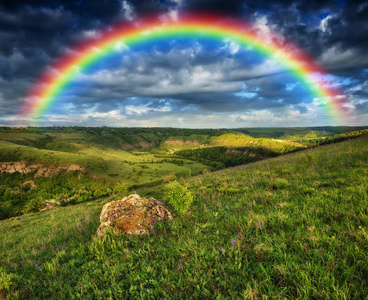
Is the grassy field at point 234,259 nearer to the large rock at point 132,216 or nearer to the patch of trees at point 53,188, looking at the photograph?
the large rock at point 132,216

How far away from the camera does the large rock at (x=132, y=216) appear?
614cm

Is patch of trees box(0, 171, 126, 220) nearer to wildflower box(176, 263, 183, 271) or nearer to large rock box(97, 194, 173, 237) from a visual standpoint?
large rock box(97, 194, 173, 237)

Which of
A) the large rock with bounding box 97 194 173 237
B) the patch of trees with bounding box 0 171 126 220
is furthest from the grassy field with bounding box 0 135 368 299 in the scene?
the patch of trees with bounding box 0 171 126 220

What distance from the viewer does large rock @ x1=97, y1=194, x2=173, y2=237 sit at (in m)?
6.14

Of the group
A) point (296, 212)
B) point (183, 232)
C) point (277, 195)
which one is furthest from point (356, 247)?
point (183, 232)

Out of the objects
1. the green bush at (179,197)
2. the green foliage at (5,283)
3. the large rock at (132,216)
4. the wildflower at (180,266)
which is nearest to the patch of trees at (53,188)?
the large rock at (132,216)

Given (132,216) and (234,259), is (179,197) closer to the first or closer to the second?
(132,216)

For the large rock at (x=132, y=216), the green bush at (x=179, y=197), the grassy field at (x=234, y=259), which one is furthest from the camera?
the green bush at (x=179, y=197)

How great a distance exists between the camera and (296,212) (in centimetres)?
479

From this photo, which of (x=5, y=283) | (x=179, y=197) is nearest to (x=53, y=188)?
(x=5, y=283)

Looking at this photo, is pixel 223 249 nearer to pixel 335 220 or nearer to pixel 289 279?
pixel 289 279

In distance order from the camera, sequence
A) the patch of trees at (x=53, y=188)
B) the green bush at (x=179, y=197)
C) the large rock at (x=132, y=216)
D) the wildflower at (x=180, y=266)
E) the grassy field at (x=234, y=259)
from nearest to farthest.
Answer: the grassy field at (x=234, y=259) → the wildflower at (x=180, y=266) → the large rock at (x=132, y=216) → the green bush at (x=179, y=197) → the patch of trees at (x=53, y=188)

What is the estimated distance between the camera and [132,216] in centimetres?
658

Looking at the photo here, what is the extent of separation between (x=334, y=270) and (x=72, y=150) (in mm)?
210917
